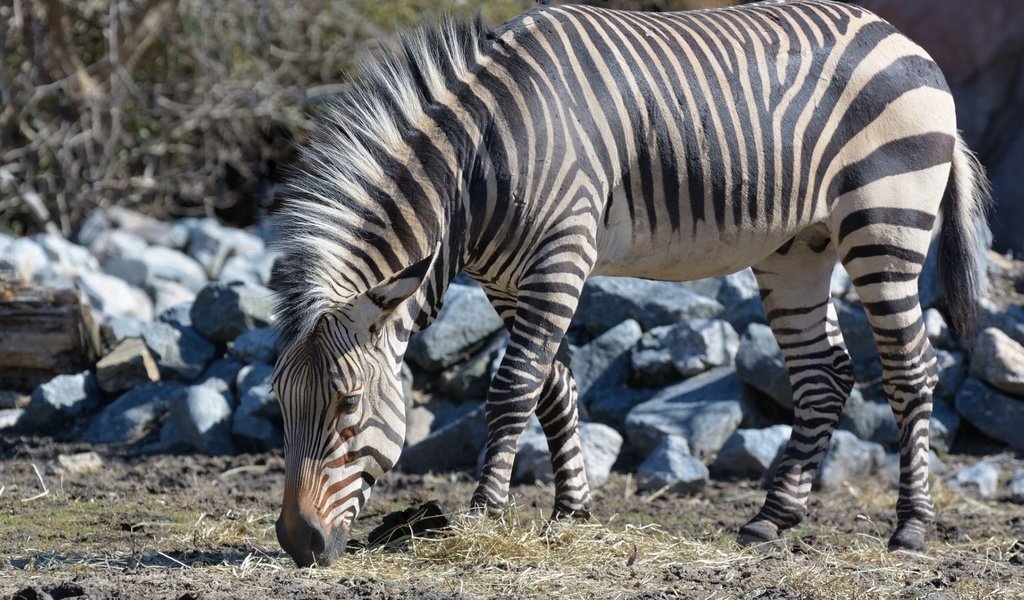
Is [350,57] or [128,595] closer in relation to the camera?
[128,595]

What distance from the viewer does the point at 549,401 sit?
575 cm

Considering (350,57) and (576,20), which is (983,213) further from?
(350,57)

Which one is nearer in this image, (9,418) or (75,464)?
(75,464)

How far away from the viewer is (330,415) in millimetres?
4613

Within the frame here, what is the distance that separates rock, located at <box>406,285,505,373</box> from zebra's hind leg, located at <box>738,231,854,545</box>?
2.52 metres

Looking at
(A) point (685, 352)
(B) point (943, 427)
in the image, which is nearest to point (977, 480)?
(B) point (943, 427)

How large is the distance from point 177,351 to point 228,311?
472 mm

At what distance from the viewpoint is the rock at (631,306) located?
871 cm

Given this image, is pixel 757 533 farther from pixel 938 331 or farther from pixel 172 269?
pixel 172 269

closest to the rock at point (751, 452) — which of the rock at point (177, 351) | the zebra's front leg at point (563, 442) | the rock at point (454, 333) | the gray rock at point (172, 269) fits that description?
the rock at point (454, 333)

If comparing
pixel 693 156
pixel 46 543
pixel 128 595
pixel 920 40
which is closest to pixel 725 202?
pixel 693 156

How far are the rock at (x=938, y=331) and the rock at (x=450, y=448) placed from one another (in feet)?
10.9

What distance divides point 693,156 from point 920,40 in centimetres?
646

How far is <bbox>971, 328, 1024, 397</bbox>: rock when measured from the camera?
26.0 ft
